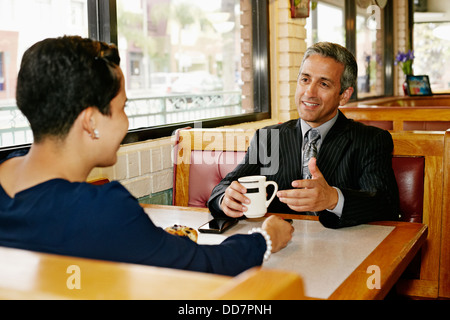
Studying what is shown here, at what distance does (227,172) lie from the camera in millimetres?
2656

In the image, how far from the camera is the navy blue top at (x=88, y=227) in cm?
96

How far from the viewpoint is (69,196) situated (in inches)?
38.9

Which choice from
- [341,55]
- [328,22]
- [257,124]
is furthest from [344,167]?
[328,22]

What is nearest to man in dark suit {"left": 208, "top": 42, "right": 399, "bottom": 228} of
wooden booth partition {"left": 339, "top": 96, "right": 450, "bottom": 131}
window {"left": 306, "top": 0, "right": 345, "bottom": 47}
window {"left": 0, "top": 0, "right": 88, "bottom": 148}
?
window {"left": 0, "top": 0, "right": 88, "bottom": 148}

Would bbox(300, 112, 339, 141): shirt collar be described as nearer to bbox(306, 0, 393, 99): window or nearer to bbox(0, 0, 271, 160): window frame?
bbox(0, 0, 271, 160): window frame

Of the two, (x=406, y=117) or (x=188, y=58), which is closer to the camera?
(x=406, y=117)

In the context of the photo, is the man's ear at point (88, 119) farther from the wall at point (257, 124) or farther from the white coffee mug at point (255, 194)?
the wall at point (257, 124)

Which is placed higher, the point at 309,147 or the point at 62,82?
the point at 62,82

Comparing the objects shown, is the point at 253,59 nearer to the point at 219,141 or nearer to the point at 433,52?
the point at 219,141

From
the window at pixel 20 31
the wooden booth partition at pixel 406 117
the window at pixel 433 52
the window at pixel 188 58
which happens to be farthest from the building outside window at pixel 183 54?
the window at pixel 433 52

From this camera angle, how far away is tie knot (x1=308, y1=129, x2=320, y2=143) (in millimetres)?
2230

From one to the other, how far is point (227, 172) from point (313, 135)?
573mm

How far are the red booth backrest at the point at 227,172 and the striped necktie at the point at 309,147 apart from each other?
0.41 meters

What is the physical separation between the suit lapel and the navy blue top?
3.78 feet
